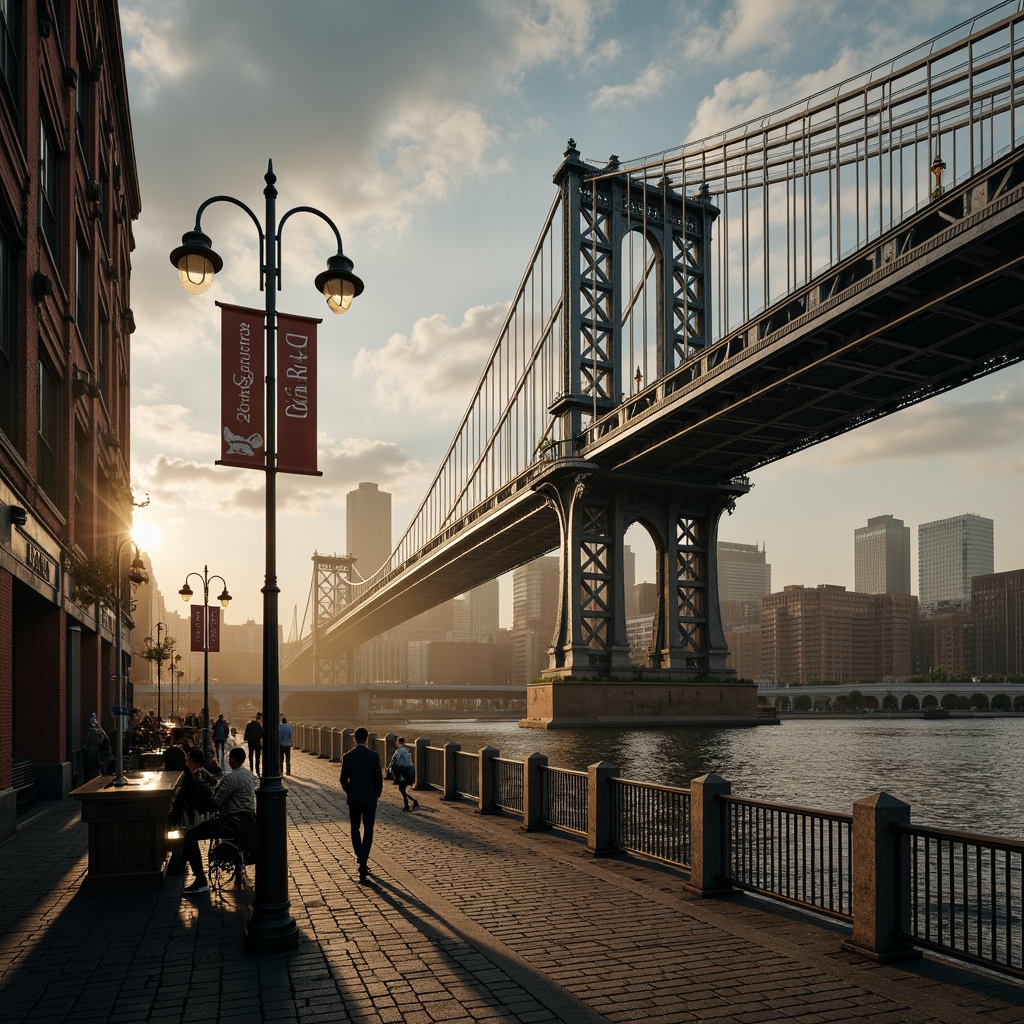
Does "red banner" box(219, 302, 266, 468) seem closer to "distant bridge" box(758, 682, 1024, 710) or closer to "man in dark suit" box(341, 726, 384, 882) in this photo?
"man in dark suit" box(341, 726, 384, 882)

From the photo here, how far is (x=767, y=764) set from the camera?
3184 centimetres

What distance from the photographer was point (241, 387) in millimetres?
9648

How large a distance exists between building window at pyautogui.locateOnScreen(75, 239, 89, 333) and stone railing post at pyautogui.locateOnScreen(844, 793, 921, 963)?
2489 cm

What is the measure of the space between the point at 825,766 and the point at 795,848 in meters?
25.2

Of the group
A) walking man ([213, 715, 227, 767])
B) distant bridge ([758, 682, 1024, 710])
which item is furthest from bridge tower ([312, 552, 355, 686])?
walking man ([213, 715, 227, 767])

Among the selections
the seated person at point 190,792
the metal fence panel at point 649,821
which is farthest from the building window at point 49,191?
the metal fence panel at point 649,821

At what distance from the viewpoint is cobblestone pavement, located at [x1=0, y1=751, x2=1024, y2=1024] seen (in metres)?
6.87

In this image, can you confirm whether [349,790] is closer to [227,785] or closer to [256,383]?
[227,785]

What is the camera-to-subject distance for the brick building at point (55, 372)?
17.1 metres

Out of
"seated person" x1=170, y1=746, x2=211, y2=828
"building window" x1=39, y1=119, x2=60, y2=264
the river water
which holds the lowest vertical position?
the river water

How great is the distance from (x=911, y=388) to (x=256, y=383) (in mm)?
40388

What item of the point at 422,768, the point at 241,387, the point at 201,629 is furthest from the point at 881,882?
the point at 201,629

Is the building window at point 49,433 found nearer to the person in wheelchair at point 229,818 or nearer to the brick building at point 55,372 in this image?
the brick building at point 55,372

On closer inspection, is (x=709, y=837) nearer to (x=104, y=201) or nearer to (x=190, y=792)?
(x=190, y=792)
